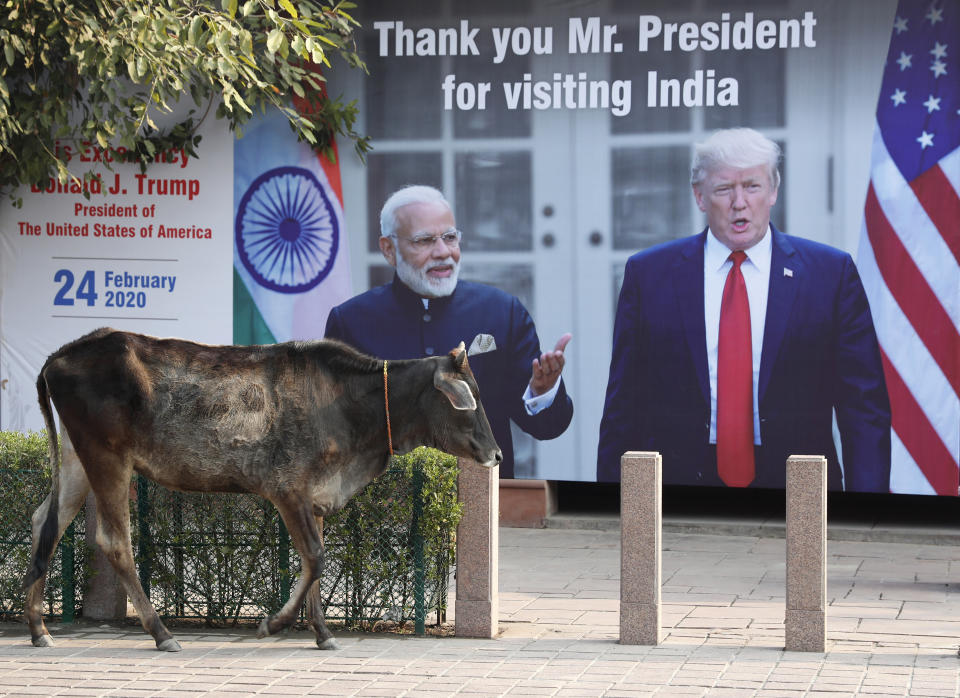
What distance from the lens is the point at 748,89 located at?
1281 centimetres

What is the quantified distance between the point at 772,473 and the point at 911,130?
3.22m

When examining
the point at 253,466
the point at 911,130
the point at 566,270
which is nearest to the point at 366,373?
the point at 253,466

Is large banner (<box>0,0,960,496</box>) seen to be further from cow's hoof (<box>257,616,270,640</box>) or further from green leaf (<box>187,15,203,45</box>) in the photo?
cow's hoof (<box>257,616,270,640</box>)

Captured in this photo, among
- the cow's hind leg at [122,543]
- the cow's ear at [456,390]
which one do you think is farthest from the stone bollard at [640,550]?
the cow's hind leg at [122,543]

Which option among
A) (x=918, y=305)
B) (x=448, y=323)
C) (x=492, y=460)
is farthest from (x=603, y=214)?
(x=492, y=460)

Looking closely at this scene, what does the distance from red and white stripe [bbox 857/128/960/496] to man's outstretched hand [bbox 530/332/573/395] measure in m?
2.77

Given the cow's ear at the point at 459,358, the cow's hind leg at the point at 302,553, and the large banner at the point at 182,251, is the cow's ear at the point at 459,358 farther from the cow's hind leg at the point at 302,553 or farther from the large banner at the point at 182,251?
the large banner at the point at 182,251

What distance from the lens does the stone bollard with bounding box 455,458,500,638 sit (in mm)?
8906

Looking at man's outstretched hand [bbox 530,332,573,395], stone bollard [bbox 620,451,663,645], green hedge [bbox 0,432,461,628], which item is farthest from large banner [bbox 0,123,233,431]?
stone bollard [bbox 620,451,663,645]

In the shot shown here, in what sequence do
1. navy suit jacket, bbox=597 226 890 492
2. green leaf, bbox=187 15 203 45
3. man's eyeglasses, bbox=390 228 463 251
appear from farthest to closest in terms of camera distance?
man's eyeglasses, bbox=390 228 463 251 → navy suit jacket, bbox=597 226 890 492 → green leaf, bbox=187 15 203 45

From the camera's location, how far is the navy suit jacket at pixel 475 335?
13.4m

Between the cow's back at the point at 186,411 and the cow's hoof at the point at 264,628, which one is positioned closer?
the cow's back at the point at 186,411

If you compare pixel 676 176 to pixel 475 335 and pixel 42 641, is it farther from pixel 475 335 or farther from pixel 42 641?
pixel 42 641

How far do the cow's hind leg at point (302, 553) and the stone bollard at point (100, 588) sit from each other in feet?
4.65
